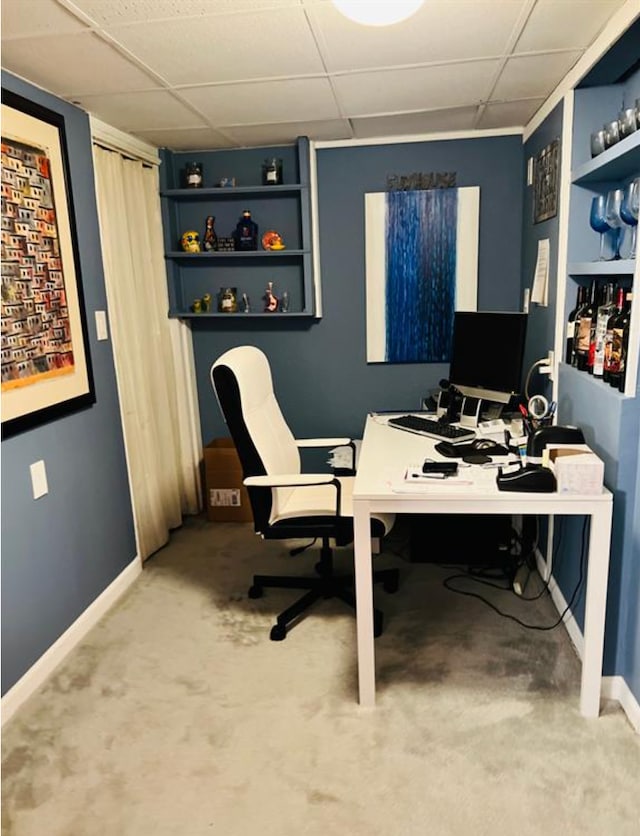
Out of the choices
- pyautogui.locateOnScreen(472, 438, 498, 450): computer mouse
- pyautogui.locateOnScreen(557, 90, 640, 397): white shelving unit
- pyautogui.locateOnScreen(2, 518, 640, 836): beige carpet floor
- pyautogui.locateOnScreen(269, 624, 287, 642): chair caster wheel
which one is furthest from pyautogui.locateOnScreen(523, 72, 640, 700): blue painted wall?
pyautogui.locateOnScreen(269, 624, 287, 642): chair caster wheel

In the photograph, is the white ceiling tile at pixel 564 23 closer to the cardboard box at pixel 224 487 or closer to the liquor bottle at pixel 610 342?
the liquor bottle at pixel 610 342

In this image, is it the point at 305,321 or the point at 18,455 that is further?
the point at 305,321

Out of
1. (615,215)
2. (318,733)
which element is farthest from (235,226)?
(318,733)

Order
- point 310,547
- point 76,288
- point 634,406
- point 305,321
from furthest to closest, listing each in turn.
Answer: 1. point 305,321
2. point 310,547
3. point 76,288
4. point 634,406

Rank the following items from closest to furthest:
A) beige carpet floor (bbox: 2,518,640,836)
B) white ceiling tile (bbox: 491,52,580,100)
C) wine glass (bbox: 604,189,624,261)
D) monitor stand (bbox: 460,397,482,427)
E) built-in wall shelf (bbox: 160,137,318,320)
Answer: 1. beige carpet floor (bbox: 2,518,640,836)
2. wine glass (bbox: 604,189,624,261)
3. white ceiling tile (bbox: 491,52,580,100)
4. monitor stand (bbox: 460,397,482,427)
5. built-in wall shelf (bbox: 160,137,318,320)

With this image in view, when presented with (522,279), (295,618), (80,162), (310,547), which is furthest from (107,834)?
(522,279)

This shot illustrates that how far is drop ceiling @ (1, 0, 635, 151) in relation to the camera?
179 cm

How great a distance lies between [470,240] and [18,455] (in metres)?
2.61

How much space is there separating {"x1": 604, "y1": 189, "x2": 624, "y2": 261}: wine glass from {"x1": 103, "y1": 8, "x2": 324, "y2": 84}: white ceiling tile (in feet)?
3.88

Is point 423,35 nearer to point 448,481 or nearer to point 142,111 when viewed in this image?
point 142,111

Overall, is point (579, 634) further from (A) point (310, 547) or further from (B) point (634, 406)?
(A) point (310, 547)

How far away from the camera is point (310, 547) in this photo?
10.8ft

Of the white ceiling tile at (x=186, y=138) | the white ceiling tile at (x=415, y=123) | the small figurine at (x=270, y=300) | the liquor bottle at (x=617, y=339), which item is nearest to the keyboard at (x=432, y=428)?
the liquor bottle at (x=617, y=339)

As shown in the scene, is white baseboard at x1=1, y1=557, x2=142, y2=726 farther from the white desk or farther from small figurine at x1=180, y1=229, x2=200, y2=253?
small figurine at x1=180, y1=229, x2=200, y2=253
